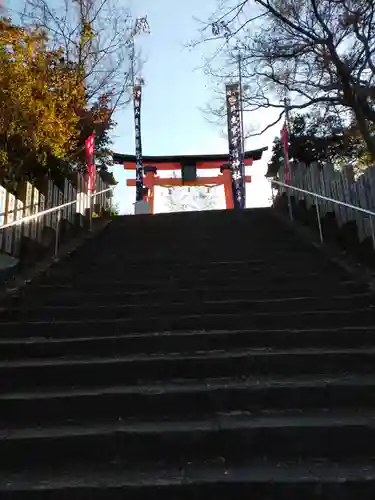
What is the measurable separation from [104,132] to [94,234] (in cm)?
740

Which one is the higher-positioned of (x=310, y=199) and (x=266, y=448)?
(x=310, y=199)

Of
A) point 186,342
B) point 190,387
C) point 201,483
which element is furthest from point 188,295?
point 201,483

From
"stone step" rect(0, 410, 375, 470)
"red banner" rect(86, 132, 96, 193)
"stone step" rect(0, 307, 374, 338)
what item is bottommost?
"stone step" rect(0, 410, 375, 470)

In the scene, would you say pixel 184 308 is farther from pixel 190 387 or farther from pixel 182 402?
pixel 182 402

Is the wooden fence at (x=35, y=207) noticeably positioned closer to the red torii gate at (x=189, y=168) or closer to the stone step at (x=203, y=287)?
the stone step at (x=203, y=287)

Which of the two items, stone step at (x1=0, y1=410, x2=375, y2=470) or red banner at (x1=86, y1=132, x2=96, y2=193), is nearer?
stone step at (x1=0, y1=410, x2=375, y2=470)

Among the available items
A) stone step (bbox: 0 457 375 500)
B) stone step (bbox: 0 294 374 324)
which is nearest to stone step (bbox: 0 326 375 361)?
stone step (bbox: 0 294 374 324)

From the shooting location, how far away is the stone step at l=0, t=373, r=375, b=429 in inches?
116

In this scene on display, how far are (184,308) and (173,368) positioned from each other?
49.8 inches

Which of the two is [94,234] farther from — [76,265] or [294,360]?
[294,360]

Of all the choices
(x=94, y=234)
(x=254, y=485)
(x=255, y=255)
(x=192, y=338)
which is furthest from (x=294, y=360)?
(x=94, y=234)

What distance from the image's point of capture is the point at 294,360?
3.47 meters

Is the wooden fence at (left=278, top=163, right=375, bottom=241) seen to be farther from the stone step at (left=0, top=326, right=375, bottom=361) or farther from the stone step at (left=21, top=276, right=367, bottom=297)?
the stone step at (left=0, top=326, right=375, bottom=361)

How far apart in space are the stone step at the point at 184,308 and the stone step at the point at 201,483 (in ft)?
7.05
